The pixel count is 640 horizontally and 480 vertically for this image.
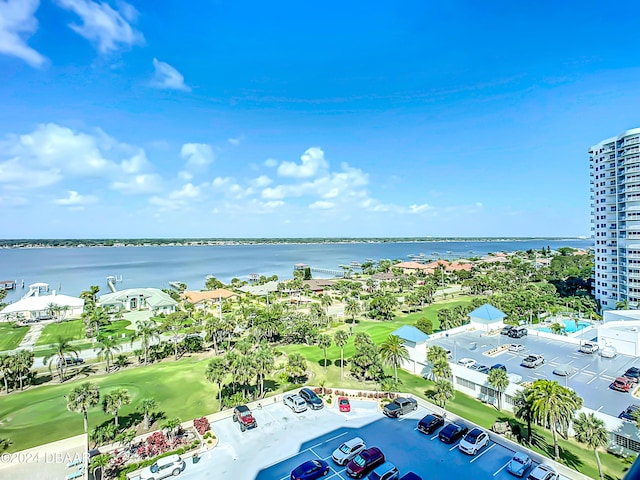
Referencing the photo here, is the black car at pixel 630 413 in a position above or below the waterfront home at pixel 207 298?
above

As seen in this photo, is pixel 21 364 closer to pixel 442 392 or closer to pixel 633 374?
pixel 442 392

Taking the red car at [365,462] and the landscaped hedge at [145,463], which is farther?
the landscaped hedge at [145,463]

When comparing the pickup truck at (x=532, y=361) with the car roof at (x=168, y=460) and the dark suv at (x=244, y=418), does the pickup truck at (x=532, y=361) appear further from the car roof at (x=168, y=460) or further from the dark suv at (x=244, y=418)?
the car roof at (x=168, y=460)

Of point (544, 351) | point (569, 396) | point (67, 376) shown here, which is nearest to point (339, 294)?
point (544, 351)

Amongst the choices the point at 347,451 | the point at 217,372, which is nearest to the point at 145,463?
the point at 217,372

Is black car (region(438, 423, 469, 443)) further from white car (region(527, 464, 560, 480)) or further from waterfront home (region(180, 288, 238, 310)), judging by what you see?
waterfront home (region(180, 288, 238, 310))

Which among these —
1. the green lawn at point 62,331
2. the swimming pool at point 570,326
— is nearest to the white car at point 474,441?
the swimming pool at point 570,326

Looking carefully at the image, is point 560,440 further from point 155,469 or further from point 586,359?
point 155,469
